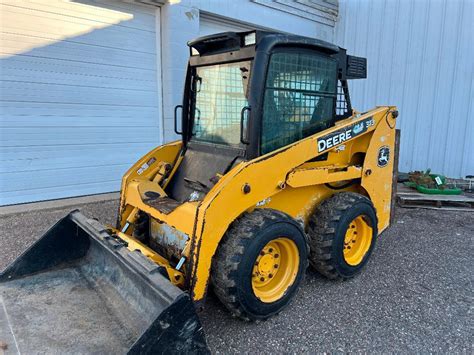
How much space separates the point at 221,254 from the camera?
8.70ft

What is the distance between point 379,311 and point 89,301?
91.7 inches

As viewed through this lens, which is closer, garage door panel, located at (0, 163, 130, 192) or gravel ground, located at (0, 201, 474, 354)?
gravel ground, located at (0, 201, 474, 354)

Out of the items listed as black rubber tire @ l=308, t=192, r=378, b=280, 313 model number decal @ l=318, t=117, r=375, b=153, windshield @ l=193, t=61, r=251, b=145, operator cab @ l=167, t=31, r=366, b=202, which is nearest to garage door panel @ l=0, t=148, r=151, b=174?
operator cab @ l=167, t=31, r=366, b=202

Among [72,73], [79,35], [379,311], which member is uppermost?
[79,35]

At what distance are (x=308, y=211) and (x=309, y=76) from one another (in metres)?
1.25

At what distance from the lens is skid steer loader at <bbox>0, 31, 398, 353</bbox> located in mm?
2457

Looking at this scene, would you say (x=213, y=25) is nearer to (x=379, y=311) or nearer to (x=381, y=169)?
(x=381, y=169)

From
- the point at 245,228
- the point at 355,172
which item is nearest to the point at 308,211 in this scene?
the point at 355,172

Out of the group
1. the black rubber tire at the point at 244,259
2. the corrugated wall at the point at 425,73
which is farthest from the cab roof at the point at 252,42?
the corrugated wall at the point at 425,73

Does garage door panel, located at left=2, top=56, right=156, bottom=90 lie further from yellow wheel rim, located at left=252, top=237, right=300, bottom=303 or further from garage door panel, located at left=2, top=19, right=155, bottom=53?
yellow wheel rim, located at left=252, top=237, right=300, bottom=303

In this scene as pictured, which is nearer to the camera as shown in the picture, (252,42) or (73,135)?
(252,42)

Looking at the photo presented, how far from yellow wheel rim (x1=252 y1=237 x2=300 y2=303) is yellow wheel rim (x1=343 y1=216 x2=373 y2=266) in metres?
0.85

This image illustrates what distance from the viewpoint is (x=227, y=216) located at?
8.69ft

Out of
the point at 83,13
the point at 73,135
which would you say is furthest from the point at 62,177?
the point at 83,13
